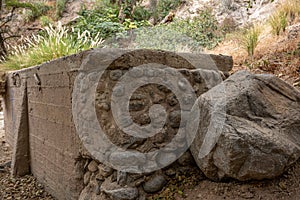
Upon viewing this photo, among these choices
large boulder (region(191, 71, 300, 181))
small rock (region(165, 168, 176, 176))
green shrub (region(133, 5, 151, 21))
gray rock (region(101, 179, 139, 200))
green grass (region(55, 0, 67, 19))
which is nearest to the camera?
large boulder (region(191, 71, 300, 181))

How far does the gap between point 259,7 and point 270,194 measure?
7.89m

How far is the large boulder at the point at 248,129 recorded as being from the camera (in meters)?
1.71

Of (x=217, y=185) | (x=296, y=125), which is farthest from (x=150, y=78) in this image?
(x=296, y=125)

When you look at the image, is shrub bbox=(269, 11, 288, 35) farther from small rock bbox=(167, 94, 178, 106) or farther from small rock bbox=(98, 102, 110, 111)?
small rock bbox=(98, 102, 110, 111)

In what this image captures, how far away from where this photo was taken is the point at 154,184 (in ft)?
6.61

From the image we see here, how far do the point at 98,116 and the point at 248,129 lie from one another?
986 millimetres

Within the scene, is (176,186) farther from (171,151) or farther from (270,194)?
(270,194)

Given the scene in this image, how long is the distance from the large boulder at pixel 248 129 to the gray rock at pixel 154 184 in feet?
0.96

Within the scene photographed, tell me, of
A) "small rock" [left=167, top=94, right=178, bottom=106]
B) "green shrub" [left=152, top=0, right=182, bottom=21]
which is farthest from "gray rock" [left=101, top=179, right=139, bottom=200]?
"green shrub" [left=152, top=0, right=182, bottom=21]

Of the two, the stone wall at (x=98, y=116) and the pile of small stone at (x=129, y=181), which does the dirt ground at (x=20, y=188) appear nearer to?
the stone wall at (x=98, y=116)

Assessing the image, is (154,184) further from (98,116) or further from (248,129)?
(248,129)

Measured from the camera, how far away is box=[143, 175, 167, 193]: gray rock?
201cm

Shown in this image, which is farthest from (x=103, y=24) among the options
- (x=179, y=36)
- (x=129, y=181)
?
(x=129, y=181)

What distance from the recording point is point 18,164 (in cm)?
374
